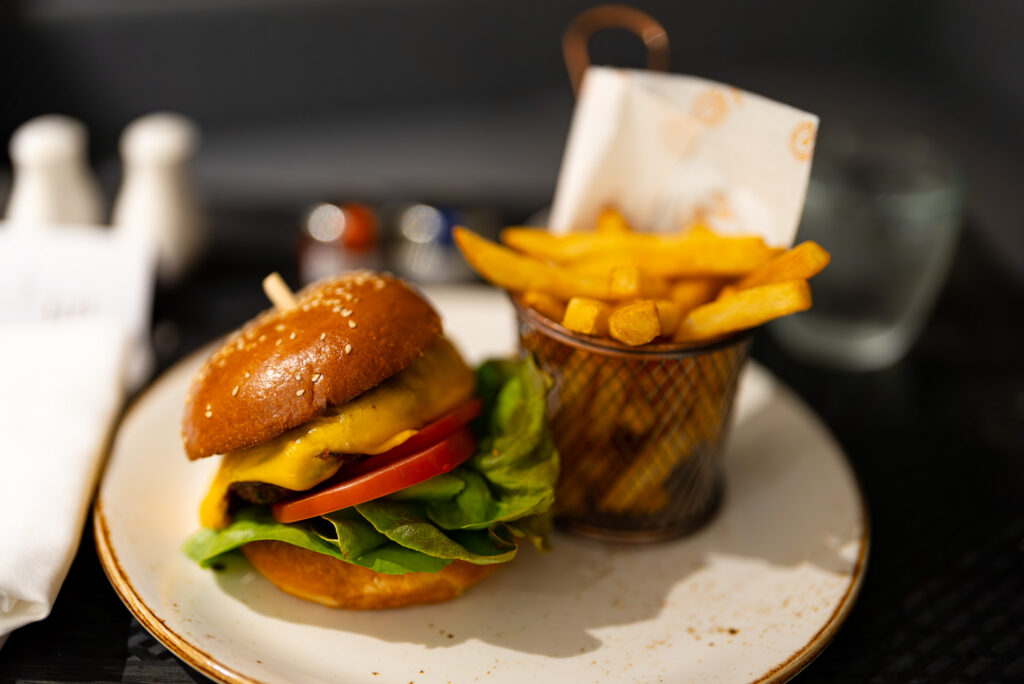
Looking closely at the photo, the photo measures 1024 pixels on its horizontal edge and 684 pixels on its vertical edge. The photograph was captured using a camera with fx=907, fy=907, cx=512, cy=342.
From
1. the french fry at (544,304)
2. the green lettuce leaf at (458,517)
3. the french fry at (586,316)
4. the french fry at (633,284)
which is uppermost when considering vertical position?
the french fry at (633,284)

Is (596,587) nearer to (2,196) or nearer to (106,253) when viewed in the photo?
(106,253)

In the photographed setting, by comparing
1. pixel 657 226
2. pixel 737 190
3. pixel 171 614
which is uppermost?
pixel 737 190

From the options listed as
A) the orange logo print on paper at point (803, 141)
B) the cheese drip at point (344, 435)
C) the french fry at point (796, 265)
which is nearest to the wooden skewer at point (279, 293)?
the cheese drip at point (344, 435)

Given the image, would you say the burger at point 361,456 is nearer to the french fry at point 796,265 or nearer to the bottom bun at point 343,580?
the bottom bun at point 343,580

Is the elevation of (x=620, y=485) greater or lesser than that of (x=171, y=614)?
greater

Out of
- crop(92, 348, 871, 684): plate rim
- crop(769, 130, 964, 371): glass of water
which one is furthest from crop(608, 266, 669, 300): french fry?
crop(769, 130, 964, 371): glass of water

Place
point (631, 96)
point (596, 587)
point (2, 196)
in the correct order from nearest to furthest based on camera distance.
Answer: point (596, 587), point (631, 96), point (2, 196)

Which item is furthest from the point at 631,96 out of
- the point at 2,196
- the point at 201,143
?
the point at 201,143
